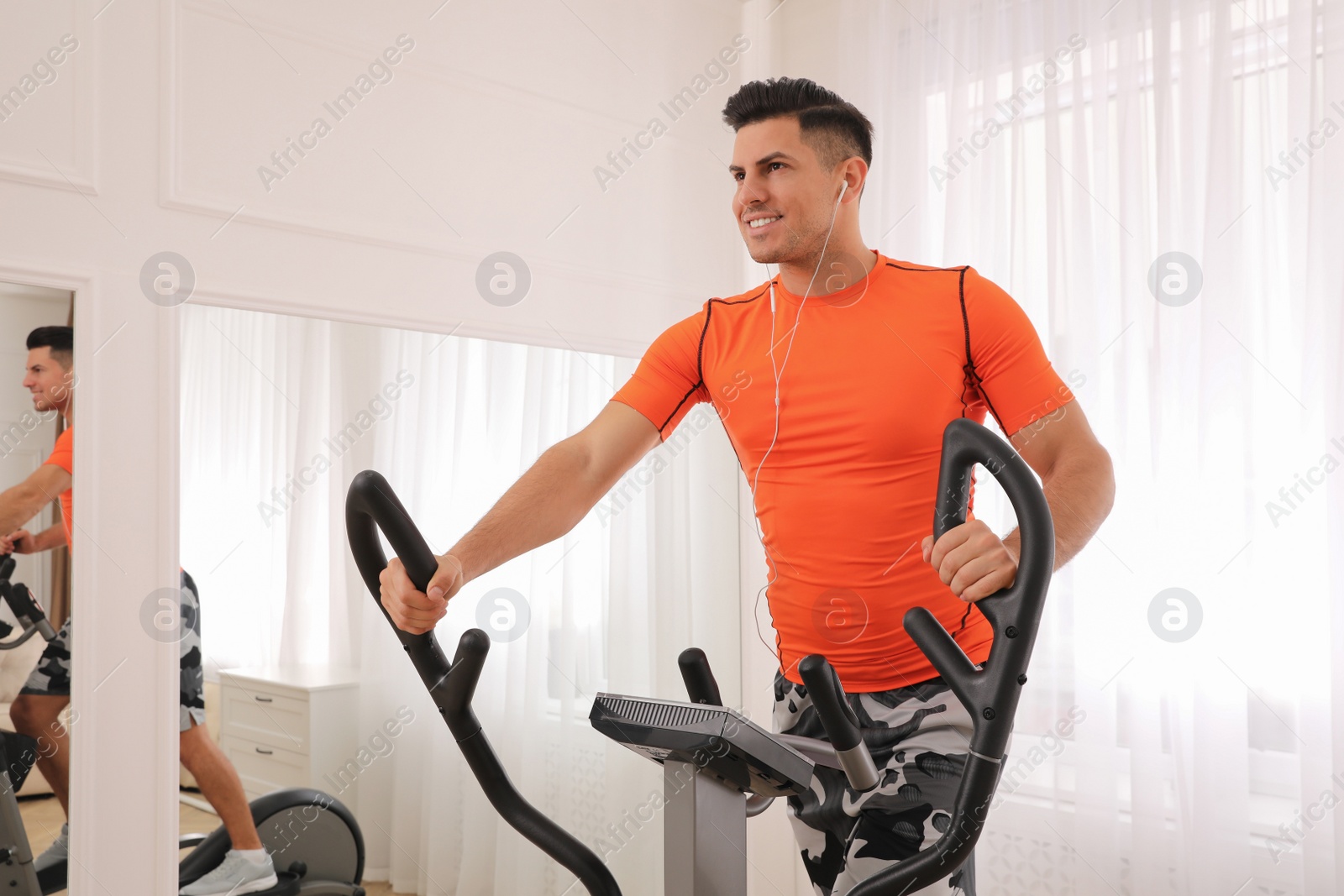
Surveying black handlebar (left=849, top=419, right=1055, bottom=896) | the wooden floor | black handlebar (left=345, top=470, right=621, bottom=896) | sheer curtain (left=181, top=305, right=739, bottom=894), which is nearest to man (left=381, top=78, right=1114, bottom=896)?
black handlebar (left=345, top=470, right=621, bottom=896)

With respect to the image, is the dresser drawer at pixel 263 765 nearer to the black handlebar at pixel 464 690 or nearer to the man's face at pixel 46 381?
the man's face at pixel 46 381

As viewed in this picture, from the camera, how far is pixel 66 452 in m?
2.06

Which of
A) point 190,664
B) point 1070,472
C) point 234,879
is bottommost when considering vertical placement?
point 234,879

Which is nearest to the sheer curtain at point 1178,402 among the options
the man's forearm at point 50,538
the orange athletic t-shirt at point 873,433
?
the orange athletic t-shirt at point 873,433

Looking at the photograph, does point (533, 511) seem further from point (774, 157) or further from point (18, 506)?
point (18, 506)

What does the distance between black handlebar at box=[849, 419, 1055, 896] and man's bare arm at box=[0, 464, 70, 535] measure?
67.0 inches

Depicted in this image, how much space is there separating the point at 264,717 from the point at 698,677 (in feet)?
4.68

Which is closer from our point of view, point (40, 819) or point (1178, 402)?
point (40, 819)

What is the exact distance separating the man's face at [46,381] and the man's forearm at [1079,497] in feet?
5.78

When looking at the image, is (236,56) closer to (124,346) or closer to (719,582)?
(124,346)

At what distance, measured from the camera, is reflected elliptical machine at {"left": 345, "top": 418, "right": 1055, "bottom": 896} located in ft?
3.26

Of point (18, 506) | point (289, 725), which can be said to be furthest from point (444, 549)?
point (18, 506)

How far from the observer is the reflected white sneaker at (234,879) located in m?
2.23

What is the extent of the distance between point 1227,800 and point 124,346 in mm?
2544
